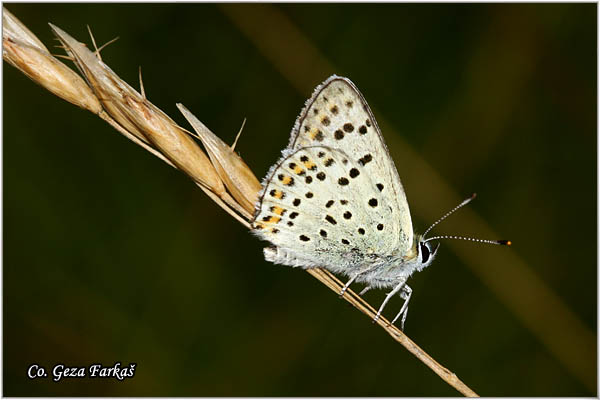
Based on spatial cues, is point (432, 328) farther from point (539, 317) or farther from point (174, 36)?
point (174, 36)

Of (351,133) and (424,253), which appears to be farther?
(424,253)

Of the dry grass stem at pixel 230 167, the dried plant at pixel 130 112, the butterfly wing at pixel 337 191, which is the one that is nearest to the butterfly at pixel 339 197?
the butterfly wing at pixel 337 191

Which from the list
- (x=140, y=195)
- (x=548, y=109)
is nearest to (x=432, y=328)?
(x=548, y=109)

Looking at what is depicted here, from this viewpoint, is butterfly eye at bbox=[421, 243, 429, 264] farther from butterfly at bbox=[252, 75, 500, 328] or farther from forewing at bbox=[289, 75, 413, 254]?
forewing at bbox=[289, 75, 413, 254]

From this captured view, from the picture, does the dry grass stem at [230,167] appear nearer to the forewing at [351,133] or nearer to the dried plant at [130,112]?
the dried plant at [130,112]

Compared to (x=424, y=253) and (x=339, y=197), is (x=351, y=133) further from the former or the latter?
(x=424, y=253)

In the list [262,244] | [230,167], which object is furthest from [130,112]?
[262,244]

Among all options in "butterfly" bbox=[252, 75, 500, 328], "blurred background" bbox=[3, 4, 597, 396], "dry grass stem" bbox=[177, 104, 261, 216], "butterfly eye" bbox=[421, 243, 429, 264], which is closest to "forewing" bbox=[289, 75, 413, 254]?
"butterfly" bbox=[252, 75, 500, 328]
